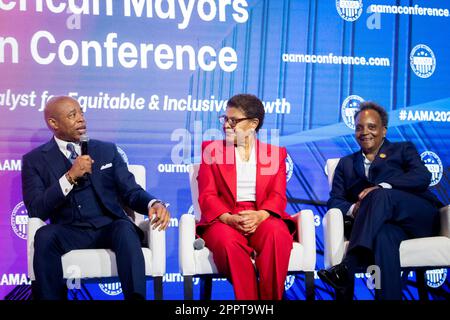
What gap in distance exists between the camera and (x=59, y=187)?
4.03 metres

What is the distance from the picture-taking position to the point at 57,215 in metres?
4.23

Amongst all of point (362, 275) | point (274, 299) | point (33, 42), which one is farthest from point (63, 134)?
point (362, 275)

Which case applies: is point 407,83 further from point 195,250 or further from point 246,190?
point 195,250

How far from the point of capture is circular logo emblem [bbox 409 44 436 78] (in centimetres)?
546

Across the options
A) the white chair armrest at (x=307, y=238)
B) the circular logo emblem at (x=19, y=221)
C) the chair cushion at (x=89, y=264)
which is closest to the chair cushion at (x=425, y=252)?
the white chair armrest at (x=307, y=238)

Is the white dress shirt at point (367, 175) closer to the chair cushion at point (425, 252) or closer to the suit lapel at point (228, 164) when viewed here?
the chair cushion at point (425, 252)

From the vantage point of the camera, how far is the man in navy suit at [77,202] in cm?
385

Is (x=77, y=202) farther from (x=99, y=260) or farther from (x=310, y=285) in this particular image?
(x=310, y=285)

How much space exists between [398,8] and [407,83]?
58cm

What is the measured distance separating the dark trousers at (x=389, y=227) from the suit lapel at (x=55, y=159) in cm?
176

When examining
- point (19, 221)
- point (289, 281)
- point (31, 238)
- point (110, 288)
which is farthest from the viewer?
point (289, 281)

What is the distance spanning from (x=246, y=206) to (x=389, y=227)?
854 mm

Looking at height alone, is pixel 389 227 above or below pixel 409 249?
above

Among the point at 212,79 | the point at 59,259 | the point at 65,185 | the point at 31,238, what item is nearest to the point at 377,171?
the point at 212,79
